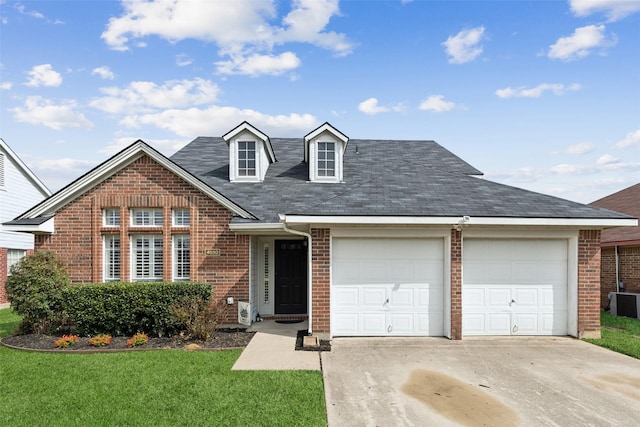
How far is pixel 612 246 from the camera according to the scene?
47.3 ft

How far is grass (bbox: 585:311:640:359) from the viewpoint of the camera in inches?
344

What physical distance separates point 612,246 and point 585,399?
10851mm

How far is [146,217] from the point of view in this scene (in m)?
11.1

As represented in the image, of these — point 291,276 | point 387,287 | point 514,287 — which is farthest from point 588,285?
point 291,276

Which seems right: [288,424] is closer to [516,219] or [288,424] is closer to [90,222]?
[516,219]

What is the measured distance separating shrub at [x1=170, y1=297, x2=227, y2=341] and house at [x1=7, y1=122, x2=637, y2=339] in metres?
1.40

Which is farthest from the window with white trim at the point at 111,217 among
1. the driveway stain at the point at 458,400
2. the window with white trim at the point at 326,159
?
the driveway stain at the point at 458,400

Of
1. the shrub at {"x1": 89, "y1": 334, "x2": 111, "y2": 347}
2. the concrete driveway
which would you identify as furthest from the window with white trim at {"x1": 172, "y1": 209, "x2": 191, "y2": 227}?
the concrete driveway

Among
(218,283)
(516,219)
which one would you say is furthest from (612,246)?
(218,283)

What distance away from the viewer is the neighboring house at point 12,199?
18484 mm

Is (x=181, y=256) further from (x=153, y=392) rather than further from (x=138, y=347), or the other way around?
(x=153, y=392)

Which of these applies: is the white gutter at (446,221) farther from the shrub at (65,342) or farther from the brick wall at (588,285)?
the shrub at (65,342)

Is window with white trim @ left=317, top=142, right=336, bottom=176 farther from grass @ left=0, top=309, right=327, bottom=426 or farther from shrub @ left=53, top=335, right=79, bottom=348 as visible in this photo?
shrub @ left=53, top=335, right=79, bottom=348

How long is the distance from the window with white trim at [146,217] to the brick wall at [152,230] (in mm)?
173
